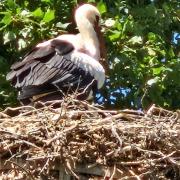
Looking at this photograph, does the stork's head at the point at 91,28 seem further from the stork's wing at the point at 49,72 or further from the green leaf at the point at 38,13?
the green leaf at the point at 38,13

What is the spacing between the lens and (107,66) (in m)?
7.16

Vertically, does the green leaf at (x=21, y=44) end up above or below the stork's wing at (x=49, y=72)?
above

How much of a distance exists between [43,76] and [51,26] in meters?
0.52

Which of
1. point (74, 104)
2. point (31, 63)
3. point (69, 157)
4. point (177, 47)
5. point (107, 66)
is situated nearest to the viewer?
point (69, 157)

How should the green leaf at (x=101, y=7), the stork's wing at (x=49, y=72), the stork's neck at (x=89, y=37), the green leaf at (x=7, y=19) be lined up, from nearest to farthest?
the stork's wing at (x=49, y=72) → the green leaf at (x=7, y=19) → the green leaf at (x=101, y=7) → the stork's neck at (x=89, y=37)

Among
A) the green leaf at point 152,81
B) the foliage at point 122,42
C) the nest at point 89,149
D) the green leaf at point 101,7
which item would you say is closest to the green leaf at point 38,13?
the foliage at point 122,42

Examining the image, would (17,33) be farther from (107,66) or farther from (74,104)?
(74,104)

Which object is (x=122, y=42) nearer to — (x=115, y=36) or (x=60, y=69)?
(x=115, y=36)

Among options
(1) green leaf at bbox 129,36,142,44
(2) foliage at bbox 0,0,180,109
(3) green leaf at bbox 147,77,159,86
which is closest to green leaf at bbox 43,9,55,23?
(2) foliage at bbox 0,0,180,109

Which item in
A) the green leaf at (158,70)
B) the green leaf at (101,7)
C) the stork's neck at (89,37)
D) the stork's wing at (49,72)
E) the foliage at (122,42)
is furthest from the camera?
the stork's neck at (89,37)

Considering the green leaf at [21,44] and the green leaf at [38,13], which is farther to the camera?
the green leaf at [21,44]

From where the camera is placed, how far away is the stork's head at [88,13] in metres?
7.31

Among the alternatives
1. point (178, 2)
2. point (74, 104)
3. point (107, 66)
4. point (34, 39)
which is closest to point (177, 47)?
point (178, 2)

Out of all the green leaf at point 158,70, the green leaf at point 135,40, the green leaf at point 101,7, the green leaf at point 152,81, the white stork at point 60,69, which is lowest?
the green leaf at point 152,81
